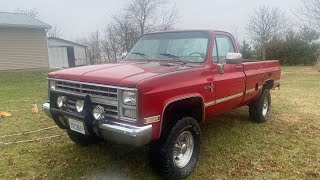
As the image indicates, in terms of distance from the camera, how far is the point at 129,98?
3455mm

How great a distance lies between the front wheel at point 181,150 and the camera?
150 inches

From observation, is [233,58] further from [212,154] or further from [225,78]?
[212,154]

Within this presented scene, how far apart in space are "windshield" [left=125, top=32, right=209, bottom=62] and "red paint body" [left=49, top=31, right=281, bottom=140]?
146 mm

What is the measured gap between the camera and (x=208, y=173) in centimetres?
425

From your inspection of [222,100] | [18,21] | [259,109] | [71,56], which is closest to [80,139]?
[222,100]

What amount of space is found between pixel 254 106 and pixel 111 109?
3952mm

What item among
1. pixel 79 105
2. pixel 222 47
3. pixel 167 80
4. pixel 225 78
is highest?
pixel 222 47

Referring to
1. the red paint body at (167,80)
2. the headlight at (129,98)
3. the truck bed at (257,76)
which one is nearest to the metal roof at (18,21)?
the red paint body at (167,80)

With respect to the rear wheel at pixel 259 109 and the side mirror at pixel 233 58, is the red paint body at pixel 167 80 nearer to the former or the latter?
the side mirror at pixel 233 58

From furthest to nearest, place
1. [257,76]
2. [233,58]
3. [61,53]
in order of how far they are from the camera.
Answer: [61,53], [257,76], [233,58]

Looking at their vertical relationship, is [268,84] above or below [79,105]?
below

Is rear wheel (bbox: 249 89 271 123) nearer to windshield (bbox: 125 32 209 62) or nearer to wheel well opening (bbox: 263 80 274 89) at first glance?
wheel well opening (bbox: 263 80 274 89)

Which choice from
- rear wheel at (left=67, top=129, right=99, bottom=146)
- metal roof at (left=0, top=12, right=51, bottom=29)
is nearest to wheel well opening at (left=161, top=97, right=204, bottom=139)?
rear wheel at (left=67, top=129, right=99, bottom=146)

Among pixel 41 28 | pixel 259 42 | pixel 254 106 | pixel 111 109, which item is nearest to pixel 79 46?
pixel 41 28
